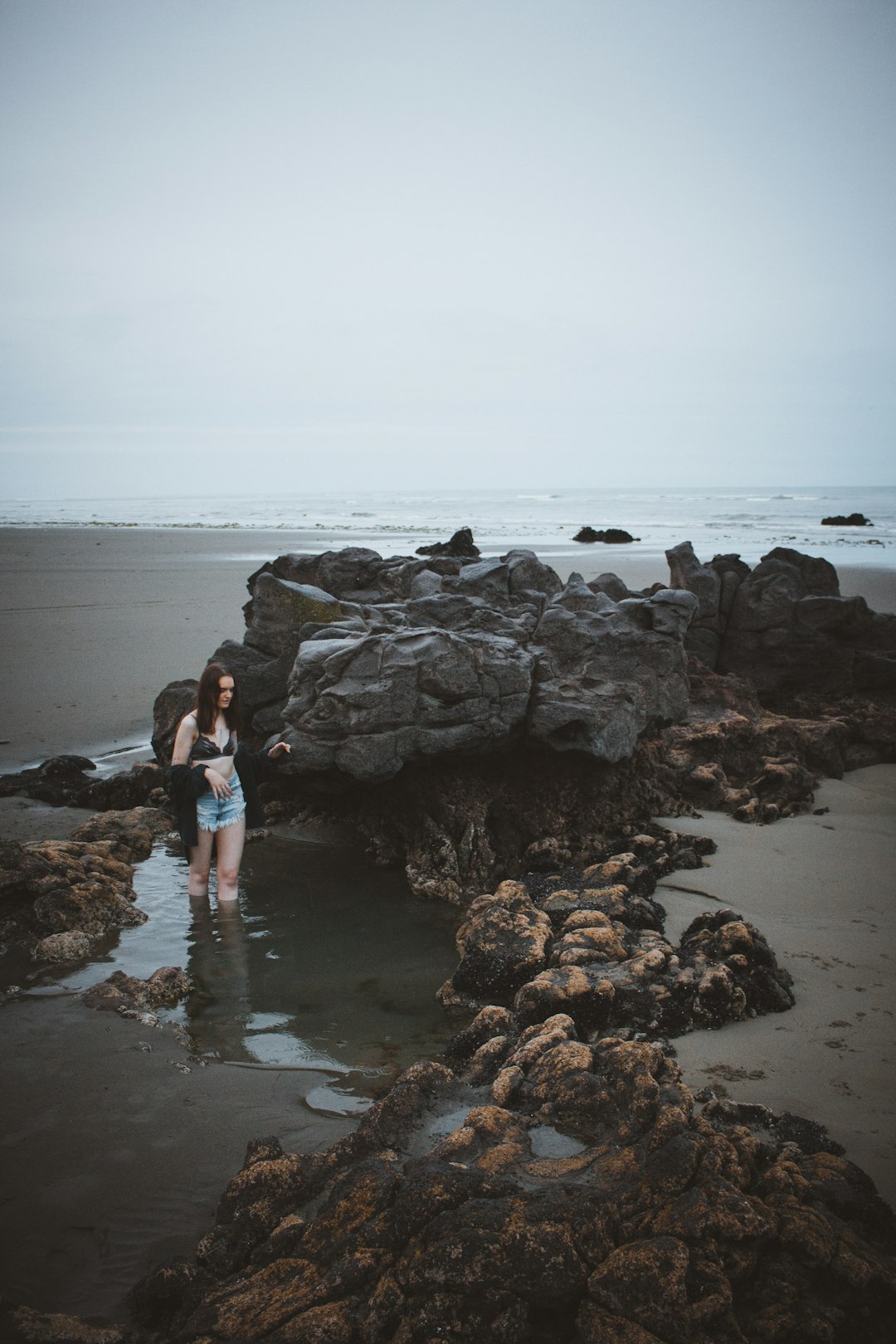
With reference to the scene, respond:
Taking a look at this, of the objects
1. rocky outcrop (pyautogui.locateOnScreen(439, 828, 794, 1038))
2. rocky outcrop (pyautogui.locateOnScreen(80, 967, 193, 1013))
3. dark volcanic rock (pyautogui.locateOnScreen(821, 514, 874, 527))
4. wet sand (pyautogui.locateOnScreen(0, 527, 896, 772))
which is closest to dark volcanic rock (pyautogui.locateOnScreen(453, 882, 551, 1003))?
rocky outcrop (pyautogui.locateOnScreen(439, 828, 794, 1038))

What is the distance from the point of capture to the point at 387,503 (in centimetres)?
8031

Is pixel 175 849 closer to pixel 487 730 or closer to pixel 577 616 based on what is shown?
pixel 487 730

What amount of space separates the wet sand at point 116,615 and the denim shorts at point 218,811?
4.59m

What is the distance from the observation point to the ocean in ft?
116

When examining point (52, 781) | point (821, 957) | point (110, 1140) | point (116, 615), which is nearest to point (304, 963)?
point (110, 1140)

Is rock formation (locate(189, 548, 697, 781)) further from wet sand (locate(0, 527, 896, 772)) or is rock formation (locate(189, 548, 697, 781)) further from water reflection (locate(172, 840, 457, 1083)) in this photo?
wet sand (locate(0, 527, 896, 772))

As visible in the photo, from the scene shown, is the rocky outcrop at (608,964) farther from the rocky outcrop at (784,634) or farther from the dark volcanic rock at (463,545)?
the dark volcanic rock at (463,545)

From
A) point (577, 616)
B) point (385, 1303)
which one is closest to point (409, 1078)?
point (385, 1303)

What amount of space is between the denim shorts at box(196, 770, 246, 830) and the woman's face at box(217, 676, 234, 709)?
57cm

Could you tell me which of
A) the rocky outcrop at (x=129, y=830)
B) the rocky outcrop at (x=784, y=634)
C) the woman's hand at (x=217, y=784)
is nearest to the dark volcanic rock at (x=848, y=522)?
the rocky outcrop at (x=784, y=634)

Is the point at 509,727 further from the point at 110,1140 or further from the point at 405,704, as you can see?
the point at 110,1140

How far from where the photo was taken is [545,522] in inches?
2160

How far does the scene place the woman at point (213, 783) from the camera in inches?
244

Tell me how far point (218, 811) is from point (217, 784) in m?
0.30
